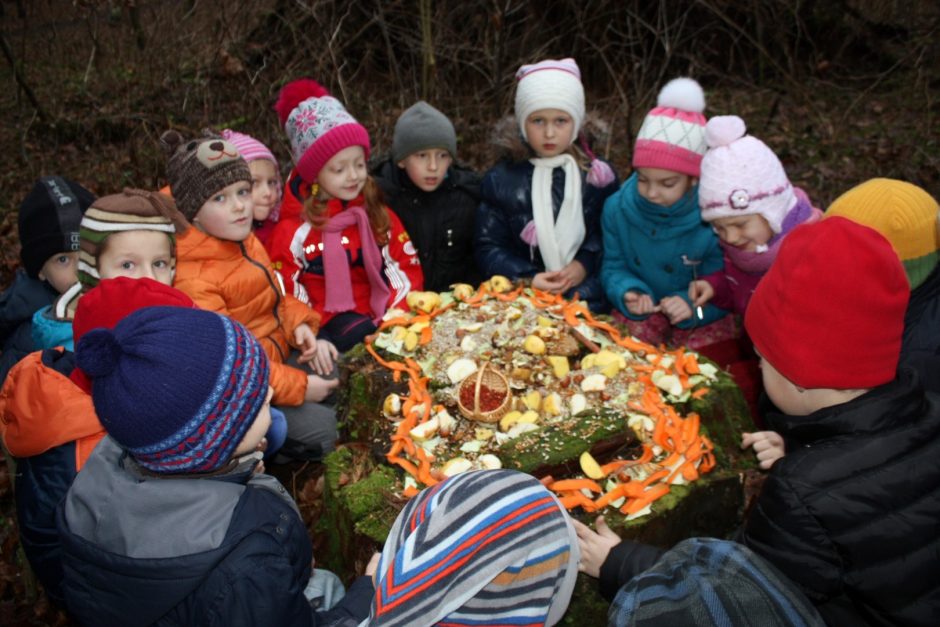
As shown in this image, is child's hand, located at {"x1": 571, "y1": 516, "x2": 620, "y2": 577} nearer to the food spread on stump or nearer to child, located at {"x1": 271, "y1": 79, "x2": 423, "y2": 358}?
the food spread on stump

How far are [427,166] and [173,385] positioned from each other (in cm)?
236

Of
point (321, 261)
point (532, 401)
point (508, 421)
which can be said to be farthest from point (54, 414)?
point (321, 261)

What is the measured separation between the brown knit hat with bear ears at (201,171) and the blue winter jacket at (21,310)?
0.74m

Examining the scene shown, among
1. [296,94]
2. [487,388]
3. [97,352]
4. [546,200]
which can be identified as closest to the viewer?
[97,352]

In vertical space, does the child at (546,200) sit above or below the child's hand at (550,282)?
above

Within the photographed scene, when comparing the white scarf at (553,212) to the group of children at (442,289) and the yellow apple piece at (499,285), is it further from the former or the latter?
the yellow apple piece at (499,285)

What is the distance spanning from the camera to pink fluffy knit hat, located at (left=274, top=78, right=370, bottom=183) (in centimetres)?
330

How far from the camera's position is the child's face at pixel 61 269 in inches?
113

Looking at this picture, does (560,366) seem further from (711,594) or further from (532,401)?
(711,594)

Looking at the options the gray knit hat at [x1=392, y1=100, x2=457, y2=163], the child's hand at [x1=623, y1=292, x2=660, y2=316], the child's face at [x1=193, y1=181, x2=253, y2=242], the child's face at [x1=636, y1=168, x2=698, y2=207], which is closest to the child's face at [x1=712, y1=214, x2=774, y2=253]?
the child's face at [x1=636, y1=168, x2=698, y2=207]

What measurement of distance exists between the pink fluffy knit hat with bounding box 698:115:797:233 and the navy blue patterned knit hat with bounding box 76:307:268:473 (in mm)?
2213

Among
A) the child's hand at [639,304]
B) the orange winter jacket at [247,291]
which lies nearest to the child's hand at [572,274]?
the child's hand at [639,304]

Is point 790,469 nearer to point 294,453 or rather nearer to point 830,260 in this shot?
point 830,260

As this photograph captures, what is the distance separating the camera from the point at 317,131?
3.31 meters
